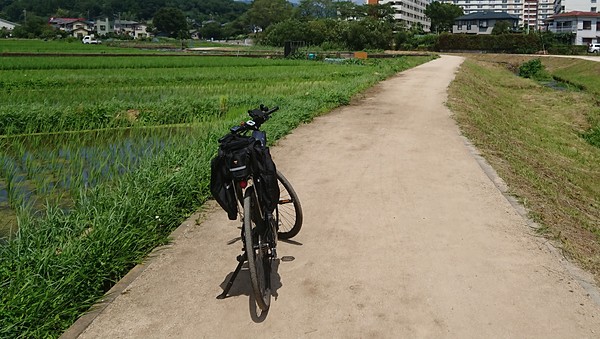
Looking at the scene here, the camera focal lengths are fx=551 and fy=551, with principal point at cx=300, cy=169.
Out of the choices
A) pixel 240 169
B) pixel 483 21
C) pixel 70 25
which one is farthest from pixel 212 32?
pixel 240 169

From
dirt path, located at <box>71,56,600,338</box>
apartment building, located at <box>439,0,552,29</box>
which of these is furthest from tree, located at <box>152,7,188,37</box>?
dirt path, located at <box>71,56,600,338</box>

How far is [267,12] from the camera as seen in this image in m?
104

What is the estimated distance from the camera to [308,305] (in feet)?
11.4

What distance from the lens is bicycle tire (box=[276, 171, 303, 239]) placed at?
424cm

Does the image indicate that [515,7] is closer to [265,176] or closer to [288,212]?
[288,212]

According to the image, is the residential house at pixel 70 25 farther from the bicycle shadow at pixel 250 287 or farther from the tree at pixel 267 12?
the bicycle shadow at pixel 250 287

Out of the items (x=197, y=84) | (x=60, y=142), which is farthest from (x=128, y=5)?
(x=60, y=142)

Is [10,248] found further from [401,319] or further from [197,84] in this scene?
[197,84]

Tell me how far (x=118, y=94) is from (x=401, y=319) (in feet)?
45.1

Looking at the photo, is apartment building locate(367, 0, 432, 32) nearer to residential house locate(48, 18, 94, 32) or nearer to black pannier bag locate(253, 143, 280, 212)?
residential house locate(48, 18, 94, 32)

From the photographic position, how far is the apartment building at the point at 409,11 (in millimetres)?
94938

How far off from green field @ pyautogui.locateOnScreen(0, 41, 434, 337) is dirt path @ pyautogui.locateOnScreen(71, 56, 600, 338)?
285mm

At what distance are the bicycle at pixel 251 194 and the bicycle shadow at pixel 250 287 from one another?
0.21ft

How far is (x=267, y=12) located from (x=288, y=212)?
104 meters
